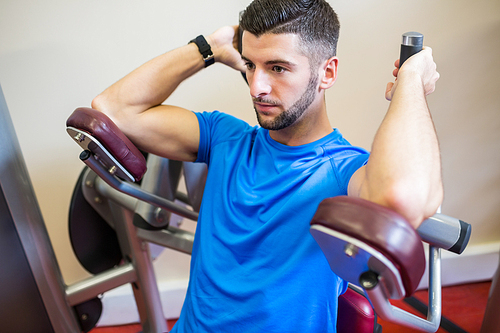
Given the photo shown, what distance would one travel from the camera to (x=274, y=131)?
102cm

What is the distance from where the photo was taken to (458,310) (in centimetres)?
185

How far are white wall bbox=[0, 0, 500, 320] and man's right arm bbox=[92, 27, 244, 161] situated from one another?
421 mm

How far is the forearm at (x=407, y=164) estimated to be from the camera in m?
0.61

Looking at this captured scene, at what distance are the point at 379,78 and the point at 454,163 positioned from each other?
607mm

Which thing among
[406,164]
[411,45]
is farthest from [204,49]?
[406,164]

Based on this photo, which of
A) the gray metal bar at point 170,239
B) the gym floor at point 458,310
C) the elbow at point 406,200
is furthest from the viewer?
the gym floor at point 458,310

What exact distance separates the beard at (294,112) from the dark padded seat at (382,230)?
1.38ft

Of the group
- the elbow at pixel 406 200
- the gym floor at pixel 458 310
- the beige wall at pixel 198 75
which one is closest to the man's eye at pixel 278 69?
the elbow at pixel 406 200

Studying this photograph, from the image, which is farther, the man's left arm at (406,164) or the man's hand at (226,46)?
the man's hand at (226,46)

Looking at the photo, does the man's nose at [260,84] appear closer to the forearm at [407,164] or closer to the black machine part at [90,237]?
the forearm at [407,164]

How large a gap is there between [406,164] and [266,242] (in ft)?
1.28

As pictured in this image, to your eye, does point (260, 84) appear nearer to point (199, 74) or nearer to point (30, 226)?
point (199, 74)

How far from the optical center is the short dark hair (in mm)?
892

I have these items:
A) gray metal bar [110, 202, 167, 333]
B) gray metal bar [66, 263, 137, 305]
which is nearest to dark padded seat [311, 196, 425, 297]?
gray metal bar [110, 202, 167, 333]
